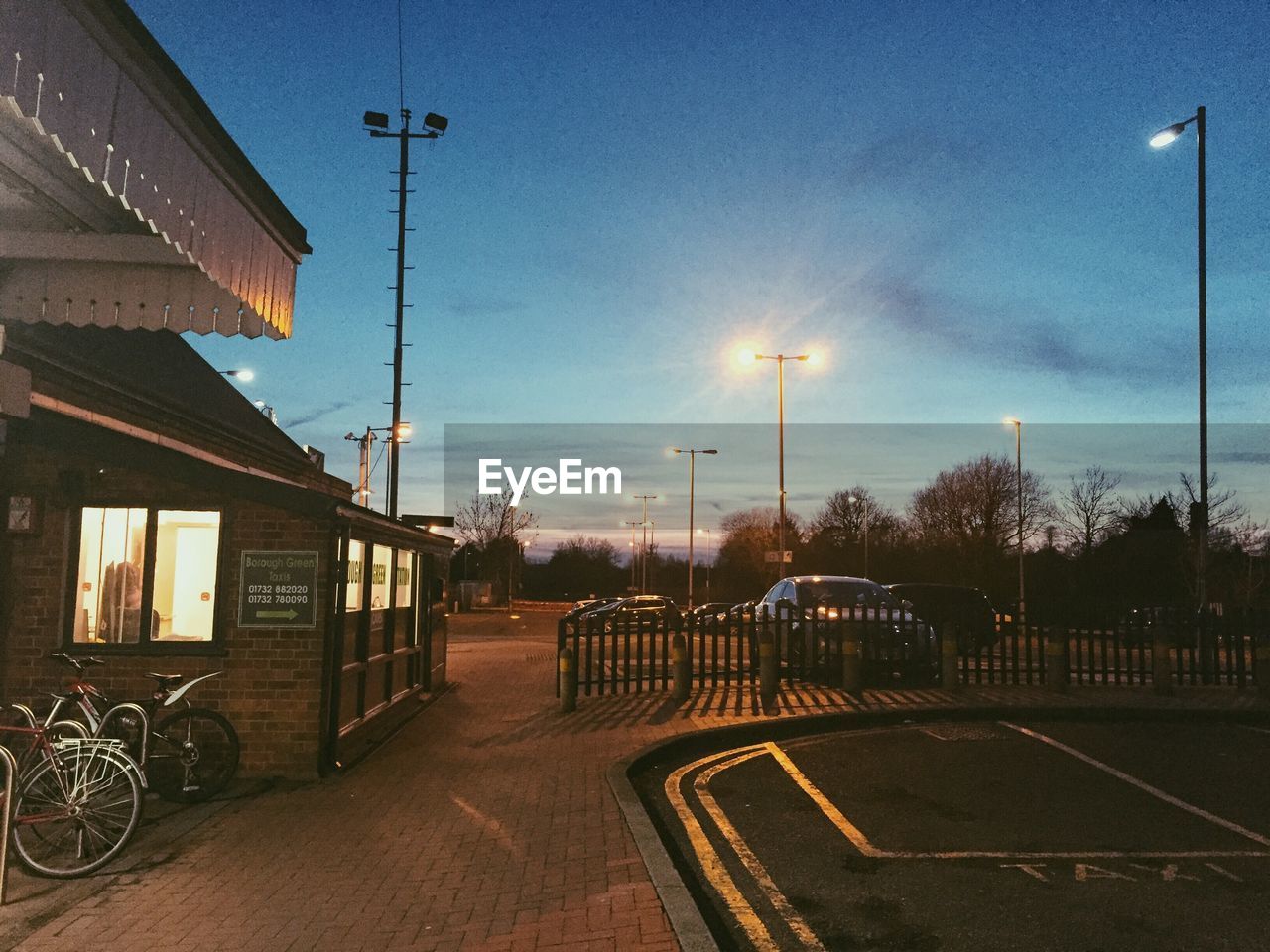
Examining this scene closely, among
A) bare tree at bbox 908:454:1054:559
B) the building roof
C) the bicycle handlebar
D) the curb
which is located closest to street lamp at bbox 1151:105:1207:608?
the curb

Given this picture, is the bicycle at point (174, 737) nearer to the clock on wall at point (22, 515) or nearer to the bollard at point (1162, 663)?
the clock on wall at point (22, 515)

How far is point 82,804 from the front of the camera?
19.4 feet

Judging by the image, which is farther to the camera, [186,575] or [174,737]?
[186,575]

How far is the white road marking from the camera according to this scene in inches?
277

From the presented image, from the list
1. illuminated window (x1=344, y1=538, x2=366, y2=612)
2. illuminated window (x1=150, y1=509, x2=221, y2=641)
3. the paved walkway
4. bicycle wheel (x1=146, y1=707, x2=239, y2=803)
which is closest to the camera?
the paved walkway

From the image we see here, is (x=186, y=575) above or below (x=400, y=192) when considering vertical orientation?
below

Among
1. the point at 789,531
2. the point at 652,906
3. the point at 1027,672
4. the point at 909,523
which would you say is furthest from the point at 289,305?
the point at 789,531

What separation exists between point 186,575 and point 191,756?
1657 mm

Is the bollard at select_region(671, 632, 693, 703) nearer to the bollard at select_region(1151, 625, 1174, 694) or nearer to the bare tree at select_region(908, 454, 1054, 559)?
the bollard at select_region(1151, 625, 1174, 694)

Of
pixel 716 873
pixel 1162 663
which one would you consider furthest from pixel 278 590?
pixel 1162 663

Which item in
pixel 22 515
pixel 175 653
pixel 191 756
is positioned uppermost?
pixel 22 515

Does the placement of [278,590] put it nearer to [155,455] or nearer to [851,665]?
[155,455]

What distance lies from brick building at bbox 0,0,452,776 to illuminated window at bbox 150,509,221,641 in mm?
17

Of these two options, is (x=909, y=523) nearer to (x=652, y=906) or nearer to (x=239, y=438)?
(x=239, y=438)
